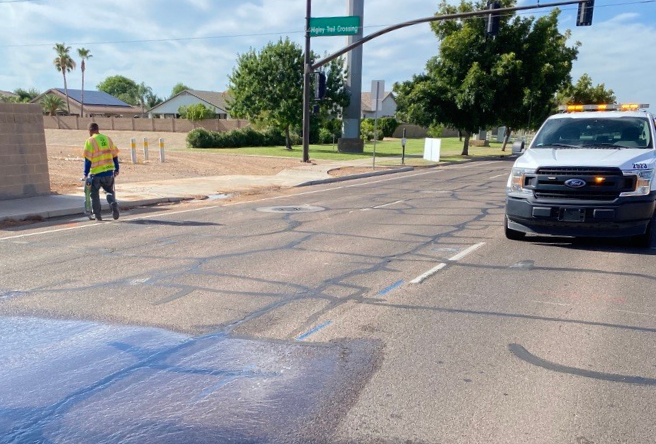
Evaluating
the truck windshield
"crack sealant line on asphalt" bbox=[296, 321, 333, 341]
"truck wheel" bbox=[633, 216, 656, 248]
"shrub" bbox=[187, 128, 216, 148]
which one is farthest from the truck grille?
"shrub" bbox=[187, 128, 216, 148]

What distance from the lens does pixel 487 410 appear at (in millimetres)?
3795

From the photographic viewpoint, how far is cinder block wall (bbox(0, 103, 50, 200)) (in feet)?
44.1

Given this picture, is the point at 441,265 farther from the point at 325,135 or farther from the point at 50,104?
the point at 50,104

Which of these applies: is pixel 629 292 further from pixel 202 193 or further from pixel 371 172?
pixel 371 172

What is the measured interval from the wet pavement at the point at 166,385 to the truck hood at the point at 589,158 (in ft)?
16.2

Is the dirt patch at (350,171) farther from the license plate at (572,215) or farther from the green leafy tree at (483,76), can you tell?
the license plate at (572,215)

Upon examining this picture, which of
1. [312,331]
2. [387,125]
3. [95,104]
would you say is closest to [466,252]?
[312,331]

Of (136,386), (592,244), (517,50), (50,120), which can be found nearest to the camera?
(136,386)

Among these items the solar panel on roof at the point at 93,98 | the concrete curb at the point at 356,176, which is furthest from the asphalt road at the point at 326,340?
the solar panel on roof at the point at 93,98

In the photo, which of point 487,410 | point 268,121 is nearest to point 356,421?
point 487,410

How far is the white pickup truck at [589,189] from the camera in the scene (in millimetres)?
7977

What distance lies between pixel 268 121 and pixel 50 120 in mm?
36760

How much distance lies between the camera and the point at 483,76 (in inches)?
1406

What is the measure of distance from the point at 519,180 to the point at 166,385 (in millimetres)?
6341
